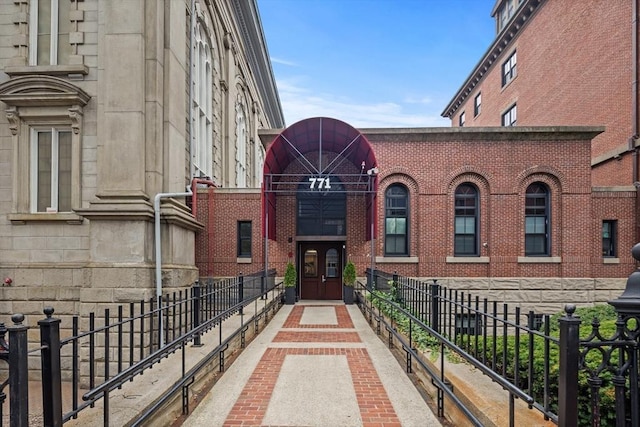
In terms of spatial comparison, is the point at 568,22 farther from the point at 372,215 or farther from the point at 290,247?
the point at 290,247

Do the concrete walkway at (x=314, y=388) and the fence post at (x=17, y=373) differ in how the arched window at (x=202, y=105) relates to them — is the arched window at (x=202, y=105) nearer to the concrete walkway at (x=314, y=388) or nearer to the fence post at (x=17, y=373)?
the concrete walkway at (x=314, y=388)

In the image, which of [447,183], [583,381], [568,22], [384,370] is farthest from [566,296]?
[568,22]

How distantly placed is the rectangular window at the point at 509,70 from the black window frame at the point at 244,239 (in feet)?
80.3

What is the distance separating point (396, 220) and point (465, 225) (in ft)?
9.39

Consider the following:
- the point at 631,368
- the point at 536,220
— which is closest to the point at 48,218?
the point at 631,368

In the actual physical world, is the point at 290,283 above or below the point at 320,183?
below

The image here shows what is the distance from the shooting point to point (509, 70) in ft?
105

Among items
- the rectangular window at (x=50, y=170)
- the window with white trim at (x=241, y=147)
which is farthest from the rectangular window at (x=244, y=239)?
the window with white trim at (x=241, y=147)

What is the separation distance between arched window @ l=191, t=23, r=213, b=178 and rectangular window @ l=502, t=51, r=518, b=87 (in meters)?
23.3

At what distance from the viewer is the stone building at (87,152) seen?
1127 cm

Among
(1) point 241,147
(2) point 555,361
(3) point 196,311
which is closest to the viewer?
(2) point 555,361

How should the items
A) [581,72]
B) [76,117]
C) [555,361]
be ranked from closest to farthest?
[555,361] → [76,117] → [581,72]

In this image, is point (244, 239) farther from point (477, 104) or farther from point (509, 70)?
point (477, 104)

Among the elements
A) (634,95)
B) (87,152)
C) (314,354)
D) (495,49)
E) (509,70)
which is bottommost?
(314,354)
